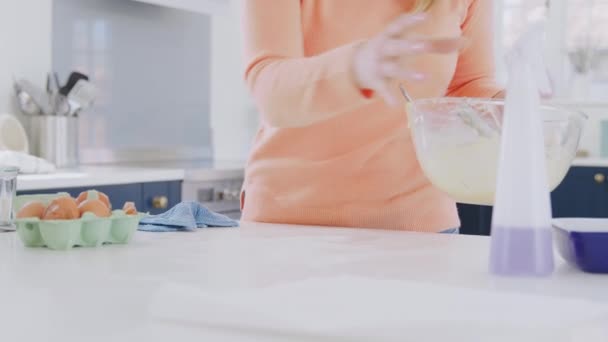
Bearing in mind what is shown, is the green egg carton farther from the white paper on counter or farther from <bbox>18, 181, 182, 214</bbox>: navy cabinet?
<bbox>18, 181, 182, 214</bbox>: navy cabinet

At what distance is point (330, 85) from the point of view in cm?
118

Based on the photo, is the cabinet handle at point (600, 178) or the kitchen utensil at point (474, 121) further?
the cabinet handle at point (600, 178)

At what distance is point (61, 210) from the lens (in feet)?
3.74

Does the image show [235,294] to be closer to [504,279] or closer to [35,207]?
[504,279]

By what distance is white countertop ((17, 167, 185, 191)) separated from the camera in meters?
2.41

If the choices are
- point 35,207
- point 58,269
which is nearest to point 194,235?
point 35,207

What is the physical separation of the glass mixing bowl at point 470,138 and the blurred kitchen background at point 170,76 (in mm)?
1487

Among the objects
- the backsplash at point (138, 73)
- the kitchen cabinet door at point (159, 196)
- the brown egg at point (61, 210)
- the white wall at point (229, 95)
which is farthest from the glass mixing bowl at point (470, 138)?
the white wall at point (229, 95)

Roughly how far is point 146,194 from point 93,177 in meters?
0.29

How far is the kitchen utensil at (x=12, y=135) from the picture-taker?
2.85 m

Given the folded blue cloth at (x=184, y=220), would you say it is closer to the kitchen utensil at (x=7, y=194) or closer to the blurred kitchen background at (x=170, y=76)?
the kitchen utensil at (x=7, y=194)

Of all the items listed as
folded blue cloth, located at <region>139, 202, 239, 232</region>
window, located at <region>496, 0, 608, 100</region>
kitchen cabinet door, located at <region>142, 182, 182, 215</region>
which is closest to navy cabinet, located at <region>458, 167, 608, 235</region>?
Answer: window, located at <region>496, 0, 608, 100</region>

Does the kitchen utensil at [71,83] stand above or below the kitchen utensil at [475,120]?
above

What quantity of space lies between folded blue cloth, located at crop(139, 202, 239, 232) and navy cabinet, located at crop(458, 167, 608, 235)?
2.53 metres
